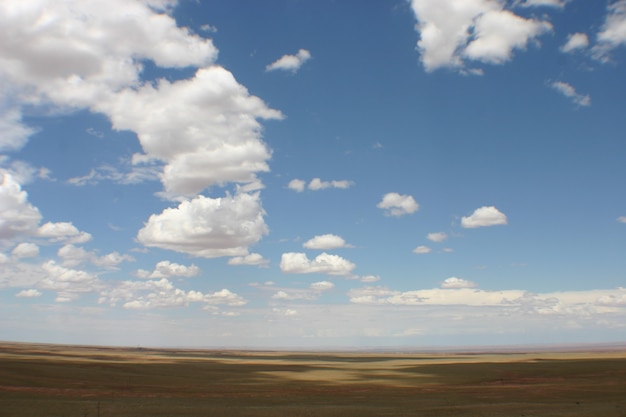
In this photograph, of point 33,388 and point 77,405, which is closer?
point 77,405

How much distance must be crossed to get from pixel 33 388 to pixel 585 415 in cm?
5071

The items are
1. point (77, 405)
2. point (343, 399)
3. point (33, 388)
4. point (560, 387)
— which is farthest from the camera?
point (560, 387)

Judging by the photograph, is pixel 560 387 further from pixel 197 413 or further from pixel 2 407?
pixel 2 407

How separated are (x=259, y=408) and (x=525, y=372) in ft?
197

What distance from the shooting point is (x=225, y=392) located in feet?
178

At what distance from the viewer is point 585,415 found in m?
36.2

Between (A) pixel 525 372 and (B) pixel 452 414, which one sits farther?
(A) pixel 525 372

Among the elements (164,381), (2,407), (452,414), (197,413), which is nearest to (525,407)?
(452,414)

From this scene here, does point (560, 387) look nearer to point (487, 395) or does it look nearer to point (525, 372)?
point (487, 395)

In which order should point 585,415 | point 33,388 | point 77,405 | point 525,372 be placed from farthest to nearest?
1. point 525,372
2. point 33,388
3. point 77,405
4. point 585,415

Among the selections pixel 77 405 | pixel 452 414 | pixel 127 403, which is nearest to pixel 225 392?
pixel 127 403

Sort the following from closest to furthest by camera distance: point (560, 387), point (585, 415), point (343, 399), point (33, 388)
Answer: point (585, 415) < point (343, 399) < point (33, 388) < point (560, 387)

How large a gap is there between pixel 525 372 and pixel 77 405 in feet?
232

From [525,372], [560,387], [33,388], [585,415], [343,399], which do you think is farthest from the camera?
[525,372]
